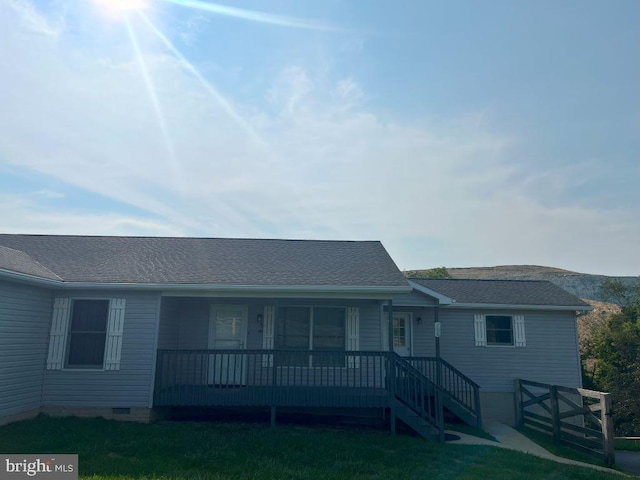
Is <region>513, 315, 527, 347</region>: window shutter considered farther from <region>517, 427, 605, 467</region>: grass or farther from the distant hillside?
the distant hillside

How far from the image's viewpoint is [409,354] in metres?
13.2

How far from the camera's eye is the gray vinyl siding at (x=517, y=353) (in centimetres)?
1303

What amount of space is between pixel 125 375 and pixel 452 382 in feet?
26.7

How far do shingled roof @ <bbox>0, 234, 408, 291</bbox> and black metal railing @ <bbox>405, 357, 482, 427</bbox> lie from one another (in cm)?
272

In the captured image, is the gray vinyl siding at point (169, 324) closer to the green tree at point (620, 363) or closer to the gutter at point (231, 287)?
the gutter at point (231, 287)

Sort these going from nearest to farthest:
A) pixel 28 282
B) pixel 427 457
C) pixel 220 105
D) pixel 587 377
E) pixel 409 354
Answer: pixel 427 457, pixel 28 282, pixel 220 105, pixel 409 354, pixel 587 377

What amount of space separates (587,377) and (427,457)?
14.0 metres

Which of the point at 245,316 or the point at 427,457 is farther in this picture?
the point at 245,316

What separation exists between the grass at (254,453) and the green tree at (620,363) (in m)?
10.5

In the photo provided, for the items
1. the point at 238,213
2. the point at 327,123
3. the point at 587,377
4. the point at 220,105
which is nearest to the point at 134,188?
the point at 238,213

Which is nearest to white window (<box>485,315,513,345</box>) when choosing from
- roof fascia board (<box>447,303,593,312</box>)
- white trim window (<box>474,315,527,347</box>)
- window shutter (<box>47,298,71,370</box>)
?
white trim window (<box>474,315,527,347</box>)

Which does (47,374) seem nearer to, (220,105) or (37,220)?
(220,105)

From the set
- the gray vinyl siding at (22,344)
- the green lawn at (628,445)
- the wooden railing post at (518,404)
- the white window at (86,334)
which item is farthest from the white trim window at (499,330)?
the gray vinyl siding at (22,344)

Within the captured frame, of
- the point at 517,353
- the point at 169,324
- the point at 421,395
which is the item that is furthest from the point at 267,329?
the point at 517,353
